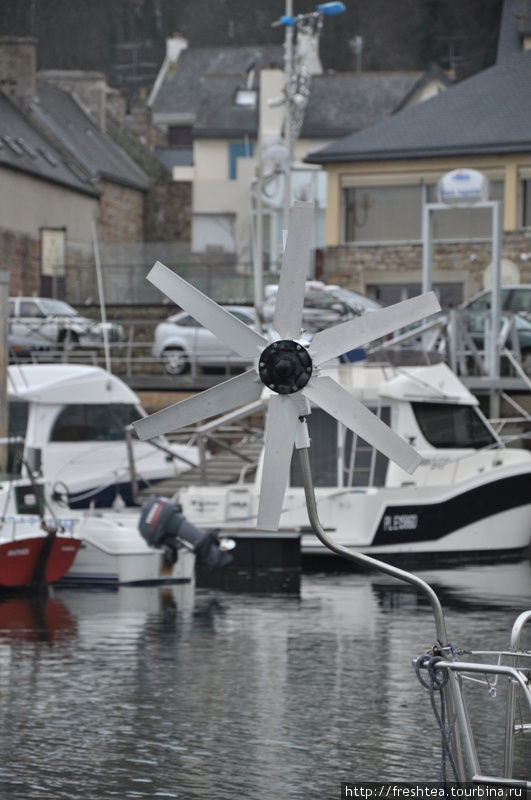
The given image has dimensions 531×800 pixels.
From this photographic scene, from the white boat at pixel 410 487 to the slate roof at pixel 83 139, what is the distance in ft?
112

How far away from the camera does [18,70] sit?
200ft

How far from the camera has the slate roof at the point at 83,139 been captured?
6144cm

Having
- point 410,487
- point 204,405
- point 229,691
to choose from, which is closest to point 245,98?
point 410,487

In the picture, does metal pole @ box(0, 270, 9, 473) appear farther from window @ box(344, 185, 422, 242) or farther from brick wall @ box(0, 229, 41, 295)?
brick wall @ box(0, 229, 41, 295)

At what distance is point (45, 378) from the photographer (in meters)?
31.5

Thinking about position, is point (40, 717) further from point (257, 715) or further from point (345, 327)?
point (345, 327)

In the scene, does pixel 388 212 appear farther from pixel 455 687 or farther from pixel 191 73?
pixel 191 73

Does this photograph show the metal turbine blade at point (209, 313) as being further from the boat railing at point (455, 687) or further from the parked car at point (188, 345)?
the parked car at point (188, 345)

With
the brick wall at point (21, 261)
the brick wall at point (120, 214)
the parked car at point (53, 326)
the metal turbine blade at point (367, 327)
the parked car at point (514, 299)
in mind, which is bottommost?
the metal turbine blade at point (367, 327)

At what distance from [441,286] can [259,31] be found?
65.9 metres

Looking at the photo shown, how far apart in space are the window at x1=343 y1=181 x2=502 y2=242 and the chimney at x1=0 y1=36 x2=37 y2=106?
706 inches

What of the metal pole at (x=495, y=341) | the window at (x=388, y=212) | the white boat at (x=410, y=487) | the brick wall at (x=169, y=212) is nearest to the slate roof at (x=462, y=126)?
the window at (x=388, y=212)

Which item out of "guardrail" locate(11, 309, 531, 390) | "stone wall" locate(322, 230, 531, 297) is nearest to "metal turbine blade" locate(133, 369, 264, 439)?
"guardrail" locate(11, 309, 531, 390)

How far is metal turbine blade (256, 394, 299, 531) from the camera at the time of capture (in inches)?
394
